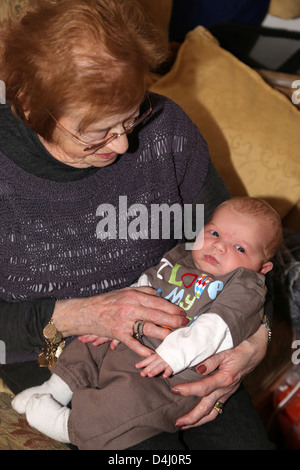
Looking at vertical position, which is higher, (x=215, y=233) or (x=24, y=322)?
(x=215, y=233)

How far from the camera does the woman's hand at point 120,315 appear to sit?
119cm

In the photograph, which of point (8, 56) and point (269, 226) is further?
point (269, 226)

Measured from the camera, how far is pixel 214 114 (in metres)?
1.91

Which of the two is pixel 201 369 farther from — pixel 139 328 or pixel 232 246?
pixel 232 246

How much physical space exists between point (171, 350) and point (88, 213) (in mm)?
446

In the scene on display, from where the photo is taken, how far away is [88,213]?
130 cm

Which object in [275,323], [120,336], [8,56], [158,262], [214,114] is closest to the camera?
[8,56]

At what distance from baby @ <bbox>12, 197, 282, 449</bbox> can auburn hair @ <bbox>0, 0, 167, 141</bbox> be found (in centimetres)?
50

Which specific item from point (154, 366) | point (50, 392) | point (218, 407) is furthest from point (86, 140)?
point (218, 407)

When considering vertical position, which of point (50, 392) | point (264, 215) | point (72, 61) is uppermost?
point (72, 61)

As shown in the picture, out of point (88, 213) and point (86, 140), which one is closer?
point (86, 140)

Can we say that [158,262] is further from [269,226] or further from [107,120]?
[107,120]

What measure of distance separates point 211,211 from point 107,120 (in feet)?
1.83
